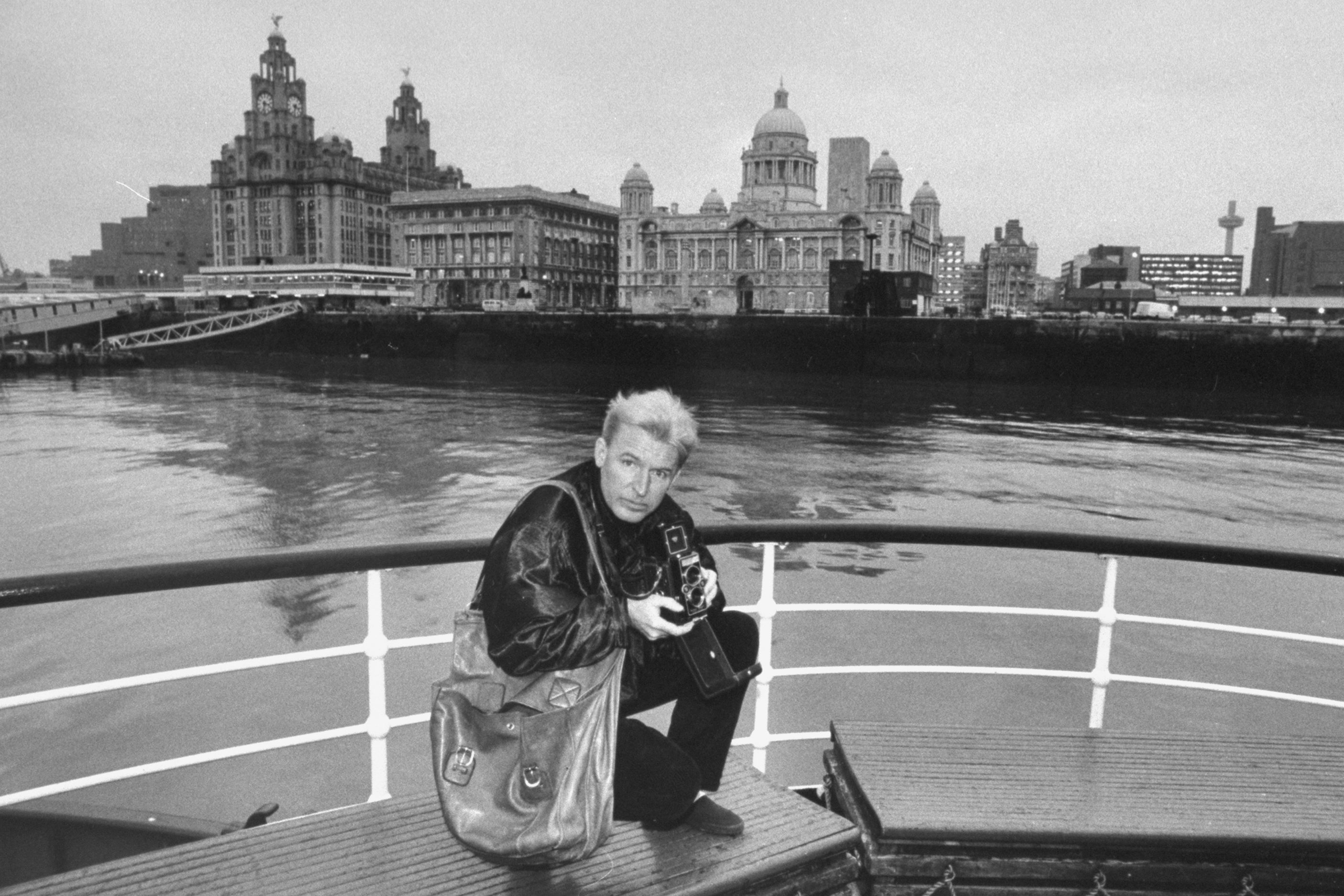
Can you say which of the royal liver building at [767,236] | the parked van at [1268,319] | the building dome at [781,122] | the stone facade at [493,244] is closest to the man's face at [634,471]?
the parked van at [1268,319]

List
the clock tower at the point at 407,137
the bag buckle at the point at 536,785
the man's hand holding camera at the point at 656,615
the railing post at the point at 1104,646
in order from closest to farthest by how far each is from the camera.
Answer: the bag buckle at the point at 536,785
the man's hand holding camera at the point at 656,615
the railing post at the point at 1104,646
the clock tower at the point at 407,137

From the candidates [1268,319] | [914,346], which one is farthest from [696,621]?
[1268,319]

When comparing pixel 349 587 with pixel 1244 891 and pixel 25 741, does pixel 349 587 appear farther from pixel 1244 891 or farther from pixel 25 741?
pixel 1244 891

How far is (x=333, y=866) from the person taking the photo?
7.04 feet

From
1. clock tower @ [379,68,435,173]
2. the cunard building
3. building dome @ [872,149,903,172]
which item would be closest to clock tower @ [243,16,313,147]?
the cunard building

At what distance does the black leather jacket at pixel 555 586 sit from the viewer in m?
2.00

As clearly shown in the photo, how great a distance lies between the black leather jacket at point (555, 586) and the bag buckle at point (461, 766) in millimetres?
196

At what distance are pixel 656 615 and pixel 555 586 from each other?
253 mm

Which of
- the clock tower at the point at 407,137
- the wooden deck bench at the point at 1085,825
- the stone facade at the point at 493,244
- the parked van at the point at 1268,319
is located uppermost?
the clock tower at the point at 407,137

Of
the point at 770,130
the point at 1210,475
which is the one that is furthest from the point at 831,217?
the point at 1210,475

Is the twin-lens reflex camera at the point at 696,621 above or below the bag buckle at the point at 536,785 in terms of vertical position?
above

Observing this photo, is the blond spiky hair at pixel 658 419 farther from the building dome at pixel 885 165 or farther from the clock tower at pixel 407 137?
the clock tower at pixel 407 137

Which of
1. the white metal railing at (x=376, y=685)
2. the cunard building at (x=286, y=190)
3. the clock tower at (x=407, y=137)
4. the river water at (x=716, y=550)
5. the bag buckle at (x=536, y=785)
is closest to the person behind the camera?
the bag buckle at (x=536, y=785)

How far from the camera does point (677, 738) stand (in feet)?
8.16
